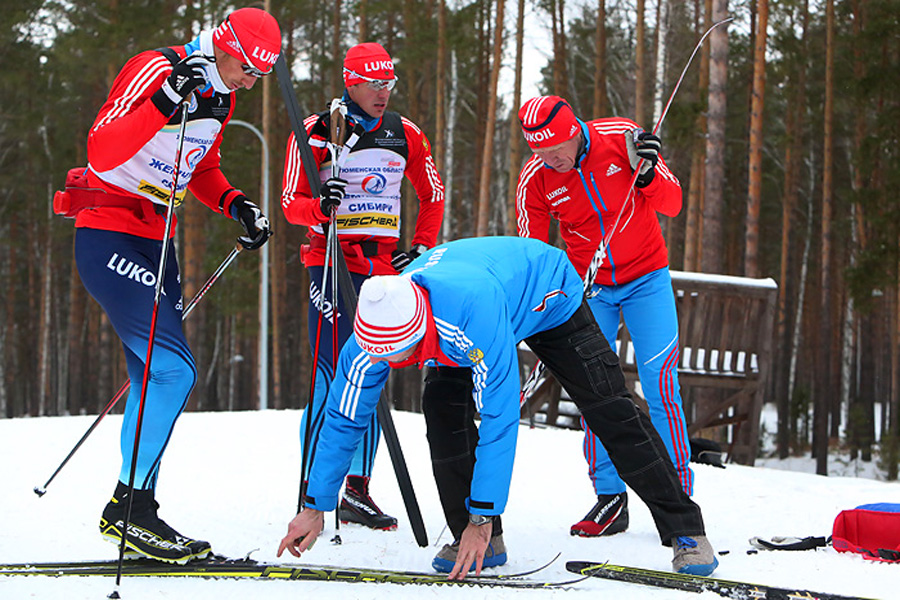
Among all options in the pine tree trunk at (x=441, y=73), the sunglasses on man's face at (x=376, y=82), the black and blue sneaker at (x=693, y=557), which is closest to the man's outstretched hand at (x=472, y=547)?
the black and blue sneaker at (x=693, y=557)

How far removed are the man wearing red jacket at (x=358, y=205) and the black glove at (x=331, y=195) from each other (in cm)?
13

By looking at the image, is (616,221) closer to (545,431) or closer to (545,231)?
(545,231)

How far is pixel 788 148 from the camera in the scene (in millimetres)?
19719

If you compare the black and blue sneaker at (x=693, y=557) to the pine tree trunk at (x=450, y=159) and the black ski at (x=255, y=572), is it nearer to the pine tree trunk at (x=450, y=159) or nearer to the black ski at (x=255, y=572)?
the black ski at (x=255, y=572)

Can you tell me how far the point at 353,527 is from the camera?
3.94 metres

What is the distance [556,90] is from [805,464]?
10795mm

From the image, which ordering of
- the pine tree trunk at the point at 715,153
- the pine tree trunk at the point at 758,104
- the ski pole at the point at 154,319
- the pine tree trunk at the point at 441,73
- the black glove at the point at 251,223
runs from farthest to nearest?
the pine tree trunk at the point at 441,73
the pine tree trunk at the point at 758,104
the pine tree trunk at the point at 715,153
the black glove at the point at 251,223
the ski pole at the point at 154,319

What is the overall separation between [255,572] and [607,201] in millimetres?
2309

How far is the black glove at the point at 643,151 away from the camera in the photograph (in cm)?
386

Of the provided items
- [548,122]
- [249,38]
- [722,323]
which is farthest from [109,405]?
[722,323]

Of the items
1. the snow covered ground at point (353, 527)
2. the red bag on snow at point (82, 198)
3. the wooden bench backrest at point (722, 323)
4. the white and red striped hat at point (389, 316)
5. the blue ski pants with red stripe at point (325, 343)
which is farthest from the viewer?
the wooden bench backrest at point (722, 323)

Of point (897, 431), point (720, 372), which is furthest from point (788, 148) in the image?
point (720, 372)

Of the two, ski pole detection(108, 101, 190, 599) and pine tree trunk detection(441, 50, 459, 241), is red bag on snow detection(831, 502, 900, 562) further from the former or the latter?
pine tree trunk detection(441, 50, 459, 241)

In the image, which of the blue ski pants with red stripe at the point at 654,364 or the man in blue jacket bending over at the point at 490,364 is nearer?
the man in blue jacket bending over at the point at 490,364
